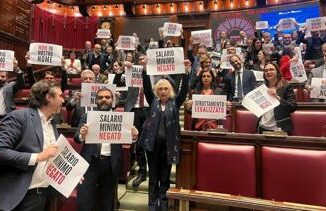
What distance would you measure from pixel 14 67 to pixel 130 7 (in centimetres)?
590

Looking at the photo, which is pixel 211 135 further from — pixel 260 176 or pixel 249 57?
pixel 249 57

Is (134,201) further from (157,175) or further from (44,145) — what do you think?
(44,145)

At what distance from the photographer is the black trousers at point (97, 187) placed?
219 cm

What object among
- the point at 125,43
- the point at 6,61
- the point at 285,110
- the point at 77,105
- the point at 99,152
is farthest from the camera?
the point at 125,43

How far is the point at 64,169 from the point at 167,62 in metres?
1.25

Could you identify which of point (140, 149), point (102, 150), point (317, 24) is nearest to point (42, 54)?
point (140, 149)

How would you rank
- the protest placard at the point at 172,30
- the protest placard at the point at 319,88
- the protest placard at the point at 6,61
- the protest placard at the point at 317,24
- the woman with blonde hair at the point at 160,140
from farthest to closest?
the protest placard at the point at 317,24 < the protest placard at the point at 172,30 < the protest placard at the point at 6,61 < the protest placard at the point at 319,88 < the woman with blonde hair at the point at 160,140

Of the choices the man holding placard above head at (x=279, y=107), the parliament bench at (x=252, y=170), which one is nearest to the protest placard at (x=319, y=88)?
the man holding placard above head at (x=279, y=107)

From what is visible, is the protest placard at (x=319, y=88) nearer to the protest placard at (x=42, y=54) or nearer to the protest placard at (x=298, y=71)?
the protest placard at (x=298, y=71)

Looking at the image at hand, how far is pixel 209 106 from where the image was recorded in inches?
94.0

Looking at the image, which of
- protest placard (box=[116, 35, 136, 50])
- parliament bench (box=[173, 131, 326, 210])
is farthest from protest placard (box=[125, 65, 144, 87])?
protest placard (box=[116, 35, 136, 50])

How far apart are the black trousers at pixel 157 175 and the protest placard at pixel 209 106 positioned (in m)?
0.34

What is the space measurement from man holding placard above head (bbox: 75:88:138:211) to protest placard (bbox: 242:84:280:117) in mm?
791

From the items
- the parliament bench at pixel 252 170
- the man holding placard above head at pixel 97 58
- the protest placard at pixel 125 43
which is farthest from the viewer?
the man holding placard above head at pixel 97 58
